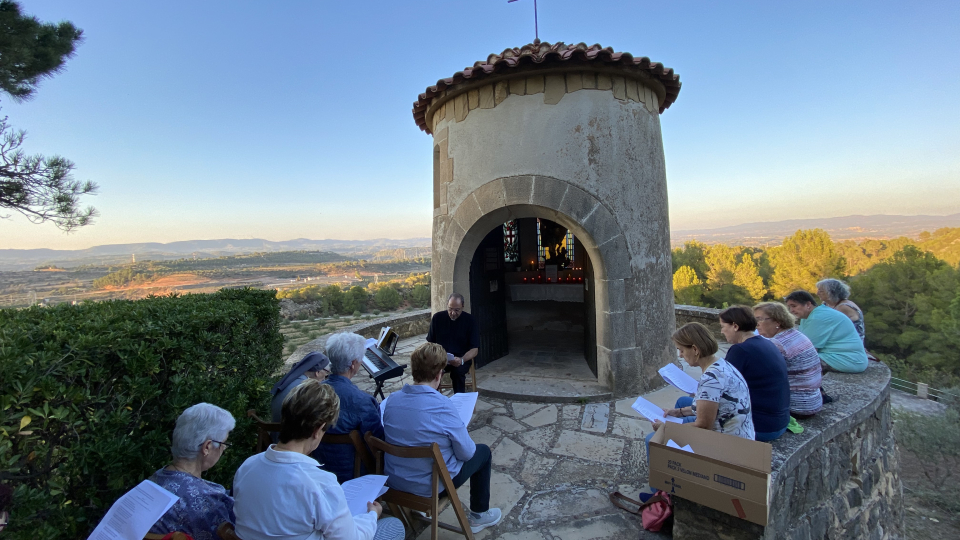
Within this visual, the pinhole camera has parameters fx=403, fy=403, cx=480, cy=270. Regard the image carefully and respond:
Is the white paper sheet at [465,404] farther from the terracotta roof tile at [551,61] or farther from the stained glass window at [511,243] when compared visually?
the stained glass window at [511,243]

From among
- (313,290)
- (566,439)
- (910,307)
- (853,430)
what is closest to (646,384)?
(566,439)

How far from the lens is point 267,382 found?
121 inches

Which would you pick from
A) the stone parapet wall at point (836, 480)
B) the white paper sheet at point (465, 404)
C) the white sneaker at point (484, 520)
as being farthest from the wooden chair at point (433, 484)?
the stone parapet wall at point (836, 480)

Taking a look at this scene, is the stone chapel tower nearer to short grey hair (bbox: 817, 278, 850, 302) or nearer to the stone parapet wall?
short grey hair (bbox: 817, 278, 850, 302)

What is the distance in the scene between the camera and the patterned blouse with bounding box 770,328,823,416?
2.95 meters

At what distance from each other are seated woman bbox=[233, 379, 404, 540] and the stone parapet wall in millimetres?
1965

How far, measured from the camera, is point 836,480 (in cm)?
299

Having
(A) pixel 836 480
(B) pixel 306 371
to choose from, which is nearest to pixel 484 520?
(B) pixel 306 371

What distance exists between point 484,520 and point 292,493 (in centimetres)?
158

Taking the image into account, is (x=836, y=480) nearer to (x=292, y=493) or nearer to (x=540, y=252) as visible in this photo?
(x=292, y=493)

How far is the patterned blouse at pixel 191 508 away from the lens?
5.16 ft

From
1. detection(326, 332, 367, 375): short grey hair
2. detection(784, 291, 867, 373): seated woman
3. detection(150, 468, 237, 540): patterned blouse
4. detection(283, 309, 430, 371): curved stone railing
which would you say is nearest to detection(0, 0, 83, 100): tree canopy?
detection(283, 309, 430, 371): curved stone railing

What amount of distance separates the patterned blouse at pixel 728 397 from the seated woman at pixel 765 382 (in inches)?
10.0

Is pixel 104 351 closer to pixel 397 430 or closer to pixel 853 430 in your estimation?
pixel 397 430
